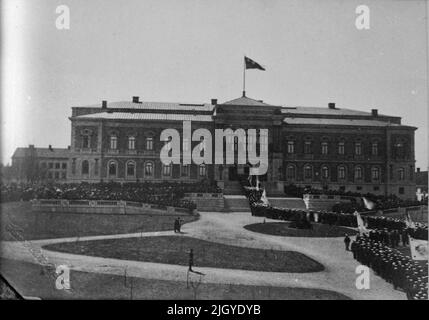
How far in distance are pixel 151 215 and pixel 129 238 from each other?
17.1ft

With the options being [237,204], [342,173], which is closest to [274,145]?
[342,173]

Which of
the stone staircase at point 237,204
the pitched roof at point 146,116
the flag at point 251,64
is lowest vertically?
the stone staircase at point 237,204

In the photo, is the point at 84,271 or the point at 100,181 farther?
the point at 100,181

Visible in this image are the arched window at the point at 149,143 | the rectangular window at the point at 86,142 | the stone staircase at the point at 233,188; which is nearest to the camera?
the stone staircase at the point at 233,188

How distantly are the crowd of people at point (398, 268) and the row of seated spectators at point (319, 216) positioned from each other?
415 cm

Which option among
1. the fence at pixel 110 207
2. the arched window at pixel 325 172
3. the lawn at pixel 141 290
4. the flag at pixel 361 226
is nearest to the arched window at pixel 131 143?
the fence at pixel 110 207

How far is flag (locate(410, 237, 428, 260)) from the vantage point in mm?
12195

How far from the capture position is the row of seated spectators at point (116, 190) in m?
15.5

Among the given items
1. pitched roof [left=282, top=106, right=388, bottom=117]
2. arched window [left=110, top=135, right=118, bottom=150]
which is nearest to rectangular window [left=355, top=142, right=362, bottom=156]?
pitched roof [left=282, top=106, right=388, bottom=117]

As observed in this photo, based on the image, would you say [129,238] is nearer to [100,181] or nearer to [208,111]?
[208,111]

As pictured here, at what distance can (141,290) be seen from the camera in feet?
36.3

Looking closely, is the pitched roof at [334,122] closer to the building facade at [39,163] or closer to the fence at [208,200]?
the fence at [208,200]

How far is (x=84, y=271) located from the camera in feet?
39.2
